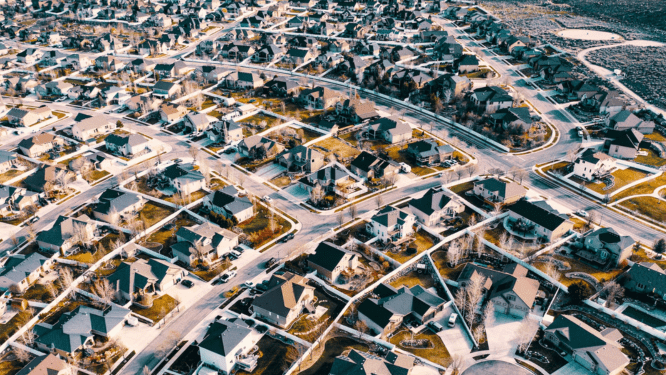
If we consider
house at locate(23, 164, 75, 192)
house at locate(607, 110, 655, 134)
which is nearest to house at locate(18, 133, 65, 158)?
house at locate(23, 164, 75, 192)

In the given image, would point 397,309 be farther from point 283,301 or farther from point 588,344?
point 588,344

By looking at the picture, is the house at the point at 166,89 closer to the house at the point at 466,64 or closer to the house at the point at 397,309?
the house at the point at 466,64

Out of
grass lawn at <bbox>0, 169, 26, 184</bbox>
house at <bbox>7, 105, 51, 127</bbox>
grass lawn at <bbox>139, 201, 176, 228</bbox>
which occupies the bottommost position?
grass lawn at <bbox>139, 201, 176, 228</bbox>

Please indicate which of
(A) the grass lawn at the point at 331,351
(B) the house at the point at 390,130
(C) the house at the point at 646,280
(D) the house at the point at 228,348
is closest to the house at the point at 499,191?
(C) the house at the point at 646,280

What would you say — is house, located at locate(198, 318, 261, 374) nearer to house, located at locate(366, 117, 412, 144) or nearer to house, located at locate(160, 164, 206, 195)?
house, located at locate(160, 164, 206, 195)

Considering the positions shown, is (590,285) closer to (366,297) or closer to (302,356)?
(366,297)
